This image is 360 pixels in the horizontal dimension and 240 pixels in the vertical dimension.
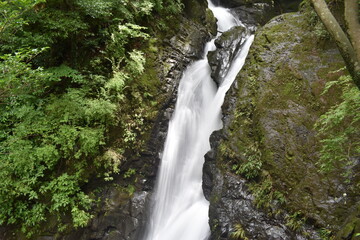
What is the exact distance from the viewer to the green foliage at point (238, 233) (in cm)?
454

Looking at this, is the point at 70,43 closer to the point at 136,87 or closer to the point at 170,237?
the point at 136,87

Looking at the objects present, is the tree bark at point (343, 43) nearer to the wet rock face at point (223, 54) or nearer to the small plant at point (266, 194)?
the small plant at point (266, 194)

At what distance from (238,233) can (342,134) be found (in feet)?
9.35

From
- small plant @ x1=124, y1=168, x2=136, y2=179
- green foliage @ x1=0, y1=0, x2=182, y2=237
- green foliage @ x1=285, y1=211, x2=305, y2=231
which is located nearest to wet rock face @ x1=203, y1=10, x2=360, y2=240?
green foliage @ x1=285, y1=211, x2=305, y2=231

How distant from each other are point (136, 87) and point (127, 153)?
216 centimetres

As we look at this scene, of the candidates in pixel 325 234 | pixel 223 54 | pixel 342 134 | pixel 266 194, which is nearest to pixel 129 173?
pixel 266 194

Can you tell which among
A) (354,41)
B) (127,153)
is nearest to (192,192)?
(127,153)

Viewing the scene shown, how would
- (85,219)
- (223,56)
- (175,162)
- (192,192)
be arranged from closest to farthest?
1. (85,219)
2. (192,192)
3. (175,162)
4. (223,56)

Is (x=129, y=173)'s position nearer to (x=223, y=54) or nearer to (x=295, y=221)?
(x=295, y=221)

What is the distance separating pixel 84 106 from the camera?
5711 millimetres

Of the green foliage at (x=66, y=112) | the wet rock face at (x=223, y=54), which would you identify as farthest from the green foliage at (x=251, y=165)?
the wet rock face at (x=223, y=54)

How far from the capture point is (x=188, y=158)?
7.57m

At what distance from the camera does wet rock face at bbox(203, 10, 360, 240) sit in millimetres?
4253

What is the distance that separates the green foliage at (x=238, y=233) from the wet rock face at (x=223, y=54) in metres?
5.32
